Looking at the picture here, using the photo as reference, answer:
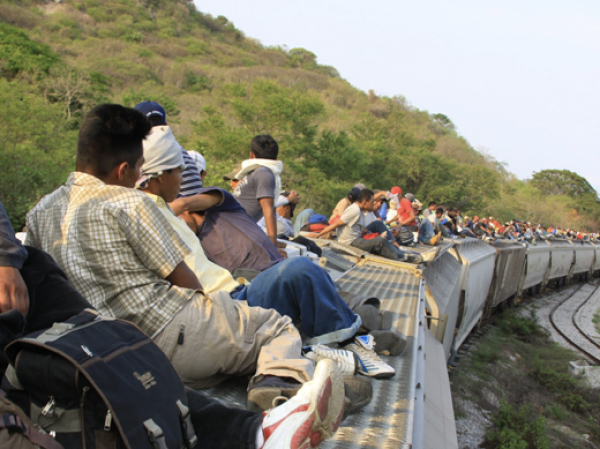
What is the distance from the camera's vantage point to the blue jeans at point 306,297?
8.27 ft

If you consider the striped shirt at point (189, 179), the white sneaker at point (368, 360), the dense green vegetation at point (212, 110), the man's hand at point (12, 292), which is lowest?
the white sneaker at point (368, 360)

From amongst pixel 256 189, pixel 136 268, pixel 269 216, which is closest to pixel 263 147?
pixel 256 189

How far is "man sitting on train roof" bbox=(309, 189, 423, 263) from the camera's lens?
23.6ft

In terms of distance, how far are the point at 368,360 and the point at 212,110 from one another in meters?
19.6

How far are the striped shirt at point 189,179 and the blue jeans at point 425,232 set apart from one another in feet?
27.2

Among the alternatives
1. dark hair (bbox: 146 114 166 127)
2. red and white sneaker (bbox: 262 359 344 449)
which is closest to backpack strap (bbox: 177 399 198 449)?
red and white sneaker (bbox: 262 359 344 449)

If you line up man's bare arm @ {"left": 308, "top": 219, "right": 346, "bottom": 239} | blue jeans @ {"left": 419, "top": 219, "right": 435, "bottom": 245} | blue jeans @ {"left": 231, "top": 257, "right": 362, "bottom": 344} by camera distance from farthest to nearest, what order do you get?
blue jeans @ {"left": 419, "top": 219, "right": 435, "bottom": 245} → man's bare arm @ {"left": 308, "top": 219, "right": 346, "bottom": 239} → blue jeans @ {"left": 231, "top": 257, "right": 362, "bottom": 344}

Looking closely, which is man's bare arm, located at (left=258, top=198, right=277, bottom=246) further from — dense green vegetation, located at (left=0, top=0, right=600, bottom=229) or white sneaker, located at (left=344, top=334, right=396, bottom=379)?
dense green vegetation, located at (left=0, top=0, right=600, bottom=229)

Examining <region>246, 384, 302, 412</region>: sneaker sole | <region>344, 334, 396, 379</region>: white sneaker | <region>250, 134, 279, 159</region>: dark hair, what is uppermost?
<region>250, 134, 279, 159</region>: dark hair

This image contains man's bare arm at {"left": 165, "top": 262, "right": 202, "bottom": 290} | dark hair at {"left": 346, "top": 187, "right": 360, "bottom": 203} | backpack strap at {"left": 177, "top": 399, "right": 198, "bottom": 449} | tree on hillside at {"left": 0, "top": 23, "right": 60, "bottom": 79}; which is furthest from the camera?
tree on hillside at {"left": 0, "top": 23, "right": 60, "bottom": 79}

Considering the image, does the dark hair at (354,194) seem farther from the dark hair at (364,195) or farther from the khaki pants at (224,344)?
the khaki pants at (224,344)

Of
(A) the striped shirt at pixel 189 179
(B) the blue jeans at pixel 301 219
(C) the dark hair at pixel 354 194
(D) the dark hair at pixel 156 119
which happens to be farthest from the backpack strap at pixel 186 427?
(B) the blue jeans at pixel 301 219

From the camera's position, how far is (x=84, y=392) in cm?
122

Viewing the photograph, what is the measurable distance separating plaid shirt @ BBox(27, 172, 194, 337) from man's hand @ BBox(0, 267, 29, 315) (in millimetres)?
406
